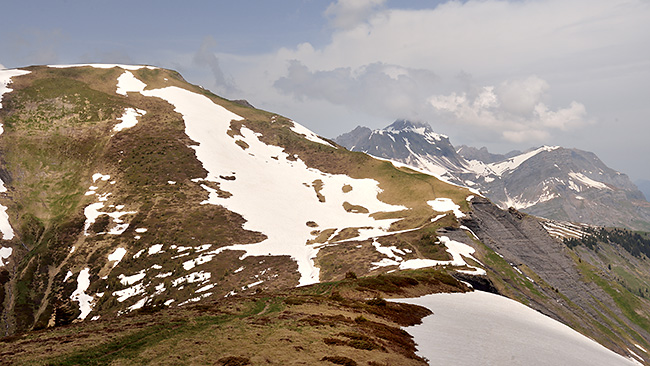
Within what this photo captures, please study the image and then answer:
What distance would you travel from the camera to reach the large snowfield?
28.0 metres

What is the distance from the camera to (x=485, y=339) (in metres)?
33.6

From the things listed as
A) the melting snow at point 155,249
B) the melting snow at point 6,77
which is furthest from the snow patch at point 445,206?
the melting snow at point 6,77

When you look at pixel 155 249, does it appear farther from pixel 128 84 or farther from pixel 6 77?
pixel 6 77

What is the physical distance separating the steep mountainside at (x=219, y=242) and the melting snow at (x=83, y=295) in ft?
1.28

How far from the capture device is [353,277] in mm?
56531

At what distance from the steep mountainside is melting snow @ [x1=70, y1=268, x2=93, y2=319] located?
0.39m

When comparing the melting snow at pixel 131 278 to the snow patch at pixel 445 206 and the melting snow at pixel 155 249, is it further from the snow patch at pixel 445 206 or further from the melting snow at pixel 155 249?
the snow patch at pixel 445 206

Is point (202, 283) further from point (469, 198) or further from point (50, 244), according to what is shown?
point (469, 198)

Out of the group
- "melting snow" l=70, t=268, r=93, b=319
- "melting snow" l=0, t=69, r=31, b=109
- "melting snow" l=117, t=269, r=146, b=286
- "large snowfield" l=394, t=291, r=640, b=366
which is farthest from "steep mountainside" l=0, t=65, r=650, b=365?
"large snowfield" l=394, t=291, r=640, b=366

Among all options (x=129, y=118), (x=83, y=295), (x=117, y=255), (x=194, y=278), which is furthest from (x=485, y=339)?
(x=129, y=118)

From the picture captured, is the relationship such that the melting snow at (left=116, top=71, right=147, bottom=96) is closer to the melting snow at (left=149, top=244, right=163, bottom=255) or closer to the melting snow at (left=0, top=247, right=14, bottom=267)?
the melting snow at (left=0, top=247, right=14, bottom=267)

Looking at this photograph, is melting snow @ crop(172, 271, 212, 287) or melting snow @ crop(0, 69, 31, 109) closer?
melting snow @ crop(172, 271, 212, 287)

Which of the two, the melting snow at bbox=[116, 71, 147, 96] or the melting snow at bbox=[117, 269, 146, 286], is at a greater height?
the melting snow at bbox=[116, 71, 147, 96]

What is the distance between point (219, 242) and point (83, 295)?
29.9 meters
